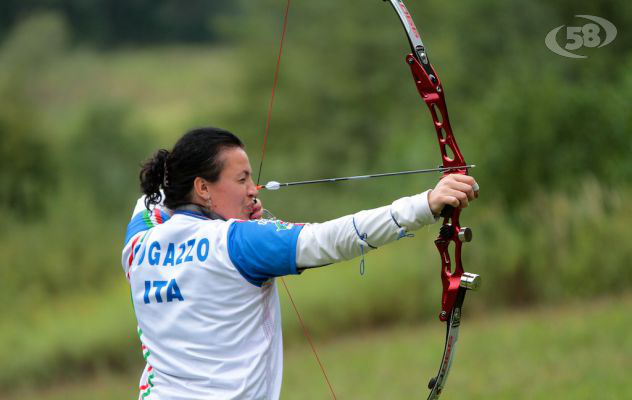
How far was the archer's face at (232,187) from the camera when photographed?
3.23 m

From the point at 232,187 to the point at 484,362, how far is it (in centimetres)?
627

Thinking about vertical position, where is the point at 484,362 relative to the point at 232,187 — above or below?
below

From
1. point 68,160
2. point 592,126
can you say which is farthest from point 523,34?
point 68,160

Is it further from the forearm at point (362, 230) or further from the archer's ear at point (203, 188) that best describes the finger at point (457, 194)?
the archer's ear at point (203, 188)

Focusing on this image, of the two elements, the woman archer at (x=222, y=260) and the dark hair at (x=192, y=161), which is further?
the dark hair at (x=192, y=161)

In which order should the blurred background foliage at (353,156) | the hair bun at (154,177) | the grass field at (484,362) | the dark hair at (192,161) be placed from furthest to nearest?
the blurred background foliage at (353,156) < the grass field at (484,362) < the hair bun at (154,177) < the dark hair at (192,161)

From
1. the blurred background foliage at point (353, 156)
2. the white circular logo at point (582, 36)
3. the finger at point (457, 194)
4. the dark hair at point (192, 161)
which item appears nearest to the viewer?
the finger at point (457, 194)

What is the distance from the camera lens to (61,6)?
52.9 m

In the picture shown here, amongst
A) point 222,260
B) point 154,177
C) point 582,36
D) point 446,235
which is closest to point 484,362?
point 446,235

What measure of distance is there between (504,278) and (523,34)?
31.9 feet

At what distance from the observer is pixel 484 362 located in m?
9.02

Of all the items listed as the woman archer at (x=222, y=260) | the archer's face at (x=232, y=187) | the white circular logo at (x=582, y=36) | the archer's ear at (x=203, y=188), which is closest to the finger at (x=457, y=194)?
the woman archer at (x=222, y=260)

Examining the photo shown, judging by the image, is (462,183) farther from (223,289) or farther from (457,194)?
(223,289)

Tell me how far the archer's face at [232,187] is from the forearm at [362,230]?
1.38ft
